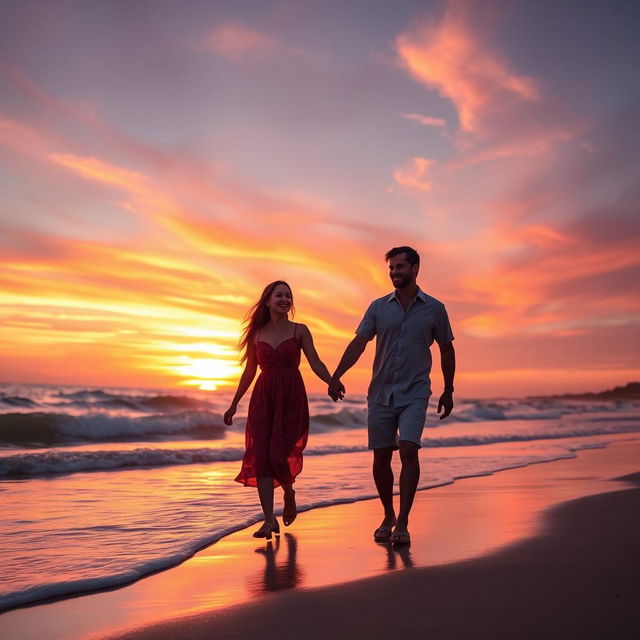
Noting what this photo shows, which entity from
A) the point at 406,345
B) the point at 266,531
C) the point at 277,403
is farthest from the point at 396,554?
the point at 277,403

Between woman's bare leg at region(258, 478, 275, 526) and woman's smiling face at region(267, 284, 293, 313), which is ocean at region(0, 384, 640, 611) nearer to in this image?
woman's bare leg at region(258, 478, 275, 526)

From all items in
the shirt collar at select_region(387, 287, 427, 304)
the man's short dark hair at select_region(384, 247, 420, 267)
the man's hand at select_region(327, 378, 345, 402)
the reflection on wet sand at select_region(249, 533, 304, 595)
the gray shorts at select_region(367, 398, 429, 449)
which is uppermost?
the man's short dark hair at select_region(384, 247, 420, 267)

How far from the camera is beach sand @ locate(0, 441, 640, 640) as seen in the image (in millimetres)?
3533

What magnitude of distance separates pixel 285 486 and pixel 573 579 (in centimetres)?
289

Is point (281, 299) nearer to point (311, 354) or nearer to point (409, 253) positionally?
point (311, 354)

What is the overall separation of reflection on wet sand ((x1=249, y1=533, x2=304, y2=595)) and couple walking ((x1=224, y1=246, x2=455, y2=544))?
17.8 inches

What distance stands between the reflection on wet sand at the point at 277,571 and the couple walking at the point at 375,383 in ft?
1.48

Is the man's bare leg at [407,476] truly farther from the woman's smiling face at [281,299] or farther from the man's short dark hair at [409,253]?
the woman's smiling face at [281,299]

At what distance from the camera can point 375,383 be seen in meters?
6.16

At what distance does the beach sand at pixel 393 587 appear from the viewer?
3533 mm

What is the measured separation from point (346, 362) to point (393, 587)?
2.32 metres

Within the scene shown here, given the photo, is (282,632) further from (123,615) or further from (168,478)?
(168,478)

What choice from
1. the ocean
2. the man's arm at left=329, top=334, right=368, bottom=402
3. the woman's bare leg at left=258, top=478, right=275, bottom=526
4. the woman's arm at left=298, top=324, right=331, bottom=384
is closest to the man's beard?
the man's arm at left=329, top=334, right=368, bottom=402

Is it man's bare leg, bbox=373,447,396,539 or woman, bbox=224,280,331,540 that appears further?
woman, bbox=224,280,331,540
